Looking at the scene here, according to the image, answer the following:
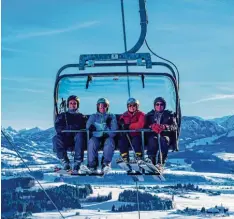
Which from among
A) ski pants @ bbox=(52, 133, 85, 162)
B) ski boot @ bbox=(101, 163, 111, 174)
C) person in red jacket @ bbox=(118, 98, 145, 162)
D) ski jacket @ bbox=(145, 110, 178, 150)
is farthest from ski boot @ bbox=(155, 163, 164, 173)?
ski pants @ bbox=(52, 133, 85, 162)

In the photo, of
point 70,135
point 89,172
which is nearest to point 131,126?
point 89,172

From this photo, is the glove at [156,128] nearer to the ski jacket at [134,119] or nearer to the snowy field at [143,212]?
the ski jacket at [134,119]

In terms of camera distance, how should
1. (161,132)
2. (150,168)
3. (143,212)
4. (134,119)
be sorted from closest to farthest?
(150,168) < (134,119) < (161,132) < (143,212)

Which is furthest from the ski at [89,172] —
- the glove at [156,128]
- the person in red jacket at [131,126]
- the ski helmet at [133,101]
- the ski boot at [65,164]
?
the ski helmet at [133,101]

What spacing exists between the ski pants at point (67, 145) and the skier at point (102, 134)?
0.51ft

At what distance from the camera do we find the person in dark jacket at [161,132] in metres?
7.39

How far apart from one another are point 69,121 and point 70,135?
201 millimetres

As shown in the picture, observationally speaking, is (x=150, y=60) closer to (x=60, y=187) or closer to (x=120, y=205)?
(x=120, y=205)

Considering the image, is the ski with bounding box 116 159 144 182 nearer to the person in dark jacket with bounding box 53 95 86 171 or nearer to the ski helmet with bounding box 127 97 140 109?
the person in dark jacket with bounding box 53 95 86 171

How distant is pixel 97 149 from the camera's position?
7488 mm

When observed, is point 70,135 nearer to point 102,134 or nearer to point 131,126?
point 102,134

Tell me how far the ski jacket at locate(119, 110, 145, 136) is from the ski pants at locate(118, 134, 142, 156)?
9cm

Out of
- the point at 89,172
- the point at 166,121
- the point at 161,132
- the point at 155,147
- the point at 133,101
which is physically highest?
the point at 133,101

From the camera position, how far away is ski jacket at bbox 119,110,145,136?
24.1ft
